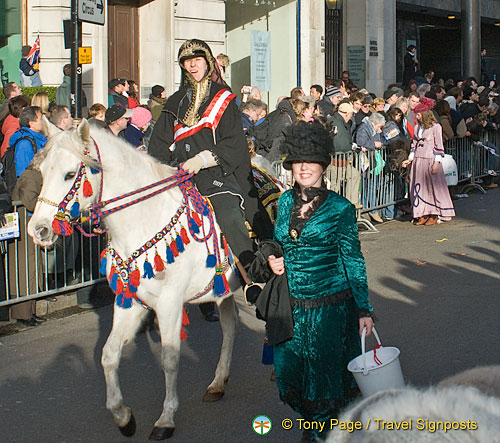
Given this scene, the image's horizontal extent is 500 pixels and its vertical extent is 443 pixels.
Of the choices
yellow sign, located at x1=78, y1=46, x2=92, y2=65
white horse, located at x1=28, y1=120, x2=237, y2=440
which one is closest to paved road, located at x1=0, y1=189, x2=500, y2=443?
white horse, located at x1=28, y1=120, x2=237, y2=440

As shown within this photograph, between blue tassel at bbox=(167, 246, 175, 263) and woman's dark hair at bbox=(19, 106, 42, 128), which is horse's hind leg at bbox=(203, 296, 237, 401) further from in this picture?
woman's dark hair at bbox=(19, 106, 42, 128)

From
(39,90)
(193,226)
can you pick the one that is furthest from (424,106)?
(193,226)

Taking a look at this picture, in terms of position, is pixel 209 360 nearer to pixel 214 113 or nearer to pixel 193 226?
pixel 193 226

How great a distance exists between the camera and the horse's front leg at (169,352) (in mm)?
5598

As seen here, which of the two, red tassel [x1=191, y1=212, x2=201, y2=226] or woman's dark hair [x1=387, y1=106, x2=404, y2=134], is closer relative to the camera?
red tassel [x1=191, y1=212, x2=201, y2=226]

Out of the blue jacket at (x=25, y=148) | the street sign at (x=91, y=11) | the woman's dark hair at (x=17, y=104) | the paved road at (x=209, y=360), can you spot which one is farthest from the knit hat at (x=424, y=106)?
the blue jacket at (x=25, y=148)

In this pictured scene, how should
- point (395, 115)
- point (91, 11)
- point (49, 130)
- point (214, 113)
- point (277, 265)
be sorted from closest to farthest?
point (277, 265)
point (49, 130)
point (214, 113)
point (91, 11)
point (395, 115)

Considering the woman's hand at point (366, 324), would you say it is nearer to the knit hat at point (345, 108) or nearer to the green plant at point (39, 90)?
the knit hat at point (345, 108)

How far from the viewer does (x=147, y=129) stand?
12.0m

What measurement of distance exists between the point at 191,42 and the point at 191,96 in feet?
1.25

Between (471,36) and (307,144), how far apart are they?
25.2 metres

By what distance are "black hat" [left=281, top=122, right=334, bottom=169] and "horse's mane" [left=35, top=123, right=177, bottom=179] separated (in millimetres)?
1424

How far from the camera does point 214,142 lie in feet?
20.6

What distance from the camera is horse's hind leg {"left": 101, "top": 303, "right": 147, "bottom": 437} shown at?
557 centimetres
